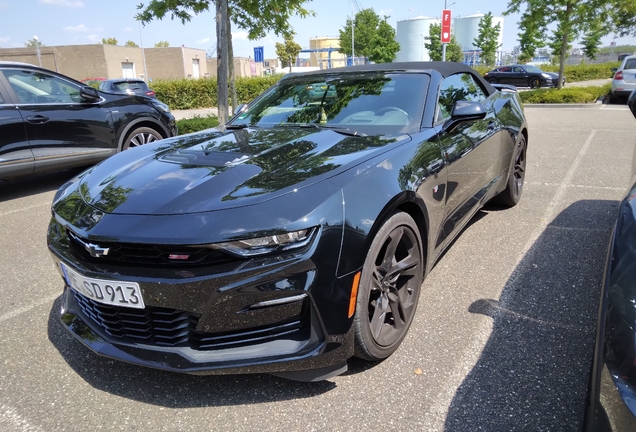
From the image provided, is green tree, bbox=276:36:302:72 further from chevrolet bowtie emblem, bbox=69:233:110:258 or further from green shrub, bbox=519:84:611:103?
chevrolet bowtie emblem, bbox=69:233:110:258

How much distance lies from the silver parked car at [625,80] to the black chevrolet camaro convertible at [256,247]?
55.1 ft

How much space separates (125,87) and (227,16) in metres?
5.53

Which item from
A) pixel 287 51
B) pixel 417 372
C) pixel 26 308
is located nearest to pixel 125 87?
pixel 26 308

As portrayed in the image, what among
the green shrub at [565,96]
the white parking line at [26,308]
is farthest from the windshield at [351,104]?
the green shrub at [565,96]

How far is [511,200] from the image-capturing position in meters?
4.82

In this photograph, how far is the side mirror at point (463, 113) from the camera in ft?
10.1

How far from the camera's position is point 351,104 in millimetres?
3279

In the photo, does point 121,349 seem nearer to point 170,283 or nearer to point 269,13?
point 170,283

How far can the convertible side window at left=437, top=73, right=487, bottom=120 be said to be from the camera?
335 centimetres

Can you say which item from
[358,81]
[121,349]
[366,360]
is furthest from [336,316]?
[358,81]

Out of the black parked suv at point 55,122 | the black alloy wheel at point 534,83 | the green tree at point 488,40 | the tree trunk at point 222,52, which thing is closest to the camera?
the black parked suv at point 55,122

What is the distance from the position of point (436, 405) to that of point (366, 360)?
396 mm

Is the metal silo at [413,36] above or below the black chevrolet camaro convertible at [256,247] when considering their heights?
above

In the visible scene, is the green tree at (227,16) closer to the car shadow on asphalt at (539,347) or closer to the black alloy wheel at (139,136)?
the black alloy wheel at (139,136)
